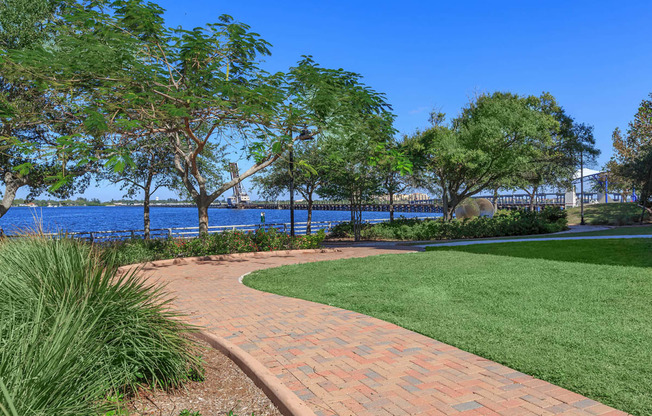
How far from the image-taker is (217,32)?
13.8 meters

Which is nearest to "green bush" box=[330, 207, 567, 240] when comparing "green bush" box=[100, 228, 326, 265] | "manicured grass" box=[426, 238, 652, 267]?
"manicured grass" box=[426, 238, 652, 267]

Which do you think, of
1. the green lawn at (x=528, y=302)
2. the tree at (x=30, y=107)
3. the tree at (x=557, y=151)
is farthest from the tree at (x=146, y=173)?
the tree at (x=557, y=151)

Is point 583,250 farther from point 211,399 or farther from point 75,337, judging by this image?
point 75,337

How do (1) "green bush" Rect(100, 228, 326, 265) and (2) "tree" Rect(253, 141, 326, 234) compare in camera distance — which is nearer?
(1) "green bush" Rect(100, 228, 326, 265)

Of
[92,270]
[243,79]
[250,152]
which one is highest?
[243,79]

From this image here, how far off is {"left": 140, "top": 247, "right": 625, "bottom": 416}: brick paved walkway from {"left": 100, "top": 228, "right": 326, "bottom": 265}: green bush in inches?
325

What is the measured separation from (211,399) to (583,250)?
1467 centimetres

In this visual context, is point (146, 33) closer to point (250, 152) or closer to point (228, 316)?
point (250, 152)

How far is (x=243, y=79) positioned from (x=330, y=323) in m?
11.6

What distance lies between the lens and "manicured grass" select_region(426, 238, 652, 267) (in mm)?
12518

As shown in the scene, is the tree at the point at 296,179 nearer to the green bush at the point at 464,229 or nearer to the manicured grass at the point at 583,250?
the green bush at the point at 464,229

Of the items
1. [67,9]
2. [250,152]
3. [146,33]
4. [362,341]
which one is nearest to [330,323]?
[362,341]

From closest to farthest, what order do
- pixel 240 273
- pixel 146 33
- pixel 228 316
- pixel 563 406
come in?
1. pixel 563 406
2. pixel 228 316
3. pixel 240 273
4. pixel 146 33

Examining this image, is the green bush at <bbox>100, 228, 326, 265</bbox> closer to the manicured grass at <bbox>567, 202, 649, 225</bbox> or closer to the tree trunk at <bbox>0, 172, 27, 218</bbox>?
the tree trunk at <bbox>0, 172, 27, 218</bbox>
